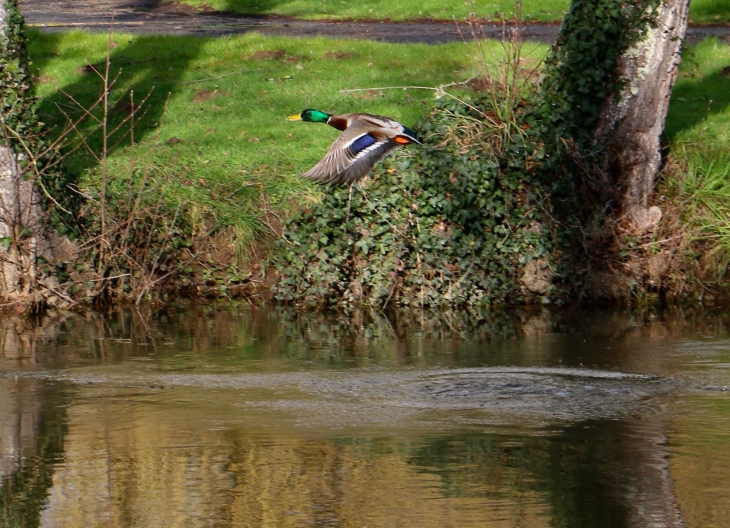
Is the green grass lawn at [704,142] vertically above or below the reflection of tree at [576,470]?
above

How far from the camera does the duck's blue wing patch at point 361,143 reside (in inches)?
396

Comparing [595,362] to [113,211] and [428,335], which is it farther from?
[113,211]

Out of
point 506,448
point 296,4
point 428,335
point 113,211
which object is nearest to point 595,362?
point 428,335

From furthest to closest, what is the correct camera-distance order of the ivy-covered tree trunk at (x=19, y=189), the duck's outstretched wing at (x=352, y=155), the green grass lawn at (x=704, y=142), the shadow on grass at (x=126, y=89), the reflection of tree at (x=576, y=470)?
the shadow on grass at (x=126, y=89) → the green grass lawn at (x=704, y=142) → the ivy-covered tree trunk at (x=19, y=189) → the duck's outstretched wing at (x=352, y=155) → the reflection of tree at (x=576, y=470)

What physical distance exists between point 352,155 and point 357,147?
13 cm

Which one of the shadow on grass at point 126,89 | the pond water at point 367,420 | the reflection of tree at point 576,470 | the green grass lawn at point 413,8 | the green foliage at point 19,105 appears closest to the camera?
the reflection of tree at point 576,470

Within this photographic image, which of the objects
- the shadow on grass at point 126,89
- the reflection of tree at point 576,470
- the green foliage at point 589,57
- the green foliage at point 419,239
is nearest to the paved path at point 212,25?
the shadow on grass at point 126,89

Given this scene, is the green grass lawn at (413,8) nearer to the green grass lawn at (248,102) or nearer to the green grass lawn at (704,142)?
the green grass lawn at (248,102)

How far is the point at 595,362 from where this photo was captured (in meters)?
9.65

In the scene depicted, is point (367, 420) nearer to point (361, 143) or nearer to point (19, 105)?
point (361, 143)

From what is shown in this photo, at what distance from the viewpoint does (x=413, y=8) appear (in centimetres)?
2305

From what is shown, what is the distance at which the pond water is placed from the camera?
6.14 meters

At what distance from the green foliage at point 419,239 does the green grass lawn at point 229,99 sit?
70 cm

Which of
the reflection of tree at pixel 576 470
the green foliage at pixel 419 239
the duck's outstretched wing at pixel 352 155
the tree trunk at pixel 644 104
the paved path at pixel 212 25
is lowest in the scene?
the reflection of tree at pixel 576 470
